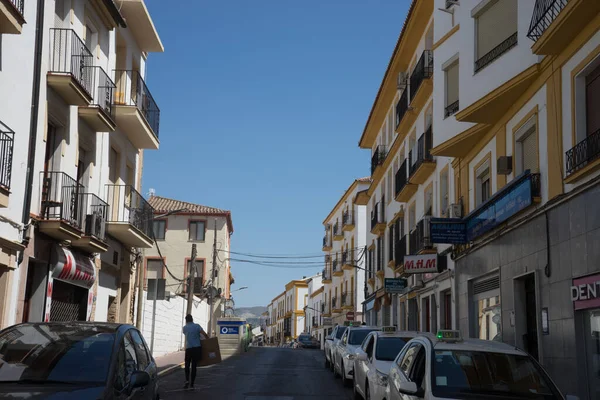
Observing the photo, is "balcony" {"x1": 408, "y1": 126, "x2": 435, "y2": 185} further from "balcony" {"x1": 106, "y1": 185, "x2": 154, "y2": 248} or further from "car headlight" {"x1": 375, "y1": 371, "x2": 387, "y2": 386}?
"car headlight" {"x1": 375, "y1": 371, "x2": 387, "y2": 386}

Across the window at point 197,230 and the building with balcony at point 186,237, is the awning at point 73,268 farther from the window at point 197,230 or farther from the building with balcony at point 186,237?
the window at point 197,230

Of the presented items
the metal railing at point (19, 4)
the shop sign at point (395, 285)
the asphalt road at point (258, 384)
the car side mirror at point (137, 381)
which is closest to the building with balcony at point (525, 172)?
the asphalt road at point (258, 384)

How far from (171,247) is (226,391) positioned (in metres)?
41.9

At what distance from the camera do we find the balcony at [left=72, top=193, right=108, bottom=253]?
18.0 meters

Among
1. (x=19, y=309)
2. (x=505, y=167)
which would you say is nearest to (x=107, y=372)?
(x=19, y=309)

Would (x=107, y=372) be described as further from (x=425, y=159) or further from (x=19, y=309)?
(x=425, y=159)

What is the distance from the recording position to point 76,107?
18.2 metres

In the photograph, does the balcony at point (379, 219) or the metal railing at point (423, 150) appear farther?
the balcony at point (379, 219)

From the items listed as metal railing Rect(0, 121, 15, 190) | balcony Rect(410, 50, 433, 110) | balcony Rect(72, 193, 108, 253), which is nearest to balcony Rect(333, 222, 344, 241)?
balcony Rect(410, 50, 433, 110)

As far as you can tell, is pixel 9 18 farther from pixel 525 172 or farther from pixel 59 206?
pixel 525 172

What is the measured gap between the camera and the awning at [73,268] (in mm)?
16719

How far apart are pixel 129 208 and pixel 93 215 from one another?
13.7ft

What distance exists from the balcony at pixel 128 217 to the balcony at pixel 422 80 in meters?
10.2

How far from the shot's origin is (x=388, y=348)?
14.2 m
